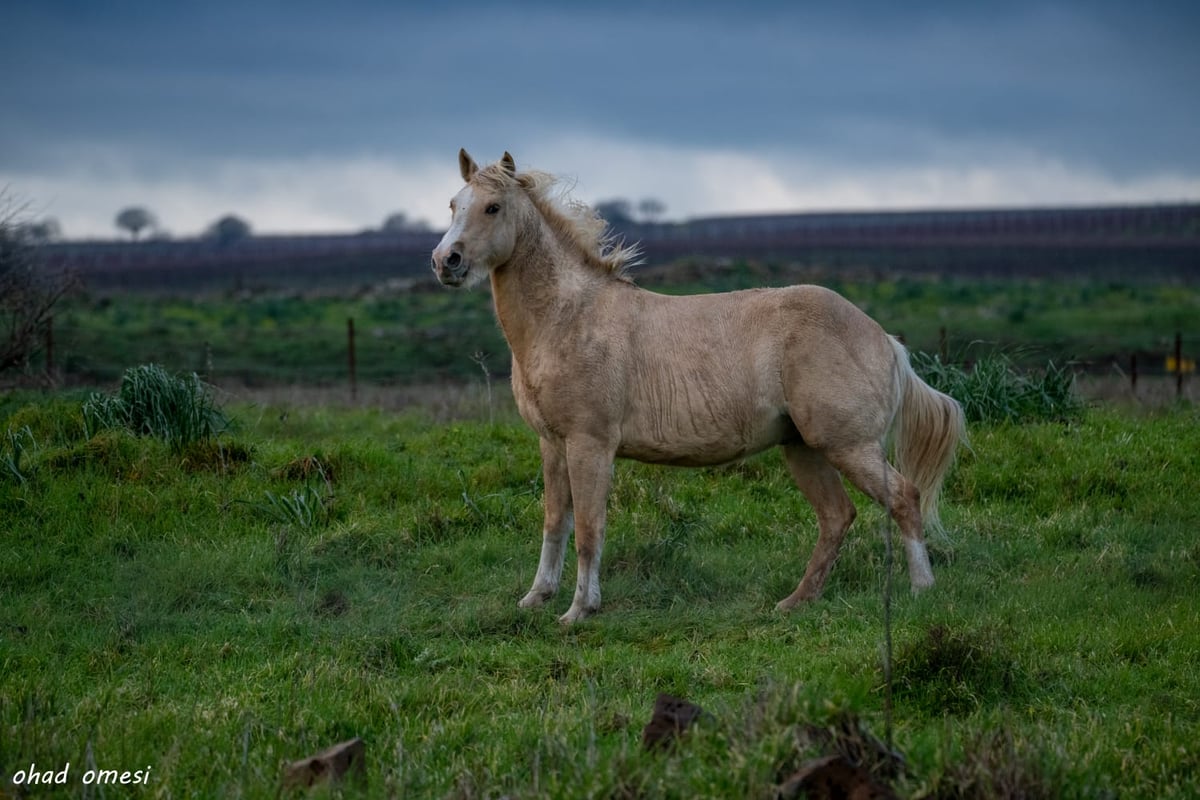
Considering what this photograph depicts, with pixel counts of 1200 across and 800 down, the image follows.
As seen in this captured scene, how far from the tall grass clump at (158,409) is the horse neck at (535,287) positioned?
12.0 ft

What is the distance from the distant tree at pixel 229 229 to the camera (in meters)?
84.9

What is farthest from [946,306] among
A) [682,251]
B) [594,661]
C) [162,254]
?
[162,254]

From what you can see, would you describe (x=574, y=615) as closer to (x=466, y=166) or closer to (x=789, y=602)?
(x=789, y=602)

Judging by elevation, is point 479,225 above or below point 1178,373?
above

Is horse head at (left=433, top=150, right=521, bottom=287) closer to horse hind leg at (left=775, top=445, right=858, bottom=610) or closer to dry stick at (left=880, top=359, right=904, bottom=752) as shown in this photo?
horse hind leg at (left=775, top=445, right=858, bottom=610)

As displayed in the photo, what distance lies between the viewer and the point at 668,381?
8.17 meters

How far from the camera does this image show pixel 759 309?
8.30 m

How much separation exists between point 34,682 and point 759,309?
4.83 meters

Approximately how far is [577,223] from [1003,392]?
18.2 ft

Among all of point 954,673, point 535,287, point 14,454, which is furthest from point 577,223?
point 14,454

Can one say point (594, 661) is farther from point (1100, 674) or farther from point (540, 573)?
point (1100, 674)

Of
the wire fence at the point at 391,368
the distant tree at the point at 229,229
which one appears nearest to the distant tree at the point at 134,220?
the distant tree at the point at 229,229

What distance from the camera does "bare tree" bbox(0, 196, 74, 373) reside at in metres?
14.0

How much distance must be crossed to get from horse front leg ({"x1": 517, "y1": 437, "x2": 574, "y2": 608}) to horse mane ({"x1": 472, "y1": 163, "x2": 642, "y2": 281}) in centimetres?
130
